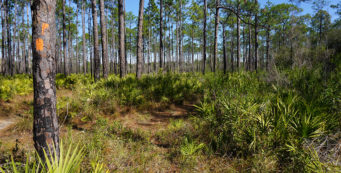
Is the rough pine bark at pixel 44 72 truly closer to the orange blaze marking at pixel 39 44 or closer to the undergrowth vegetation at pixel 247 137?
the orange blaze marking at pixel 39 44

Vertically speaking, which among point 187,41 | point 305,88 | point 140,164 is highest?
point 187,41

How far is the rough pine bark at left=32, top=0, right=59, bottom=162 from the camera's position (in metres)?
2.15

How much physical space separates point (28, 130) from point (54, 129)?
3495 millimetres

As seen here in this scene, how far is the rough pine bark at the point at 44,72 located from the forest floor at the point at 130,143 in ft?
3.15

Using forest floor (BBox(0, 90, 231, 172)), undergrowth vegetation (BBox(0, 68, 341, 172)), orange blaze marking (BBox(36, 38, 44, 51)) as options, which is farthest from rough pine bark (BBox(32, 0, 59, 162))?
forest floor (BBox(0, 90, 231, 172))

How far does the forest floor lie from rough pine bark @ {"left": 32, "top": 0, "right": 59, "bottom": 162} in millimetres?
959

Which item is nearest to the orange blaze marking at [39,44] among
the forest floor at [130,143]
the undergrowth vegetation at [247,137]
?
the undergrowth vegetation at [247,137]

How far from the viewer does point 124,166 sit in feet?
10.3

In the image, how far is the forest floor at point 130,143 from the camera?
322 cm

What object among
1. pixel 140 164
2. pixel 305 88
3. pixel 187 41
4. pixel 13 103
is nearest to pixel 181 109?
pixel 140 164

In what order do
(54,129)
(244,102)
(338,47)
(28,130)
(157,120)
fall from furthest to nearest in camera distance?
(338,47) → (157,120) → (28,130) → (244,102) → (54,129)

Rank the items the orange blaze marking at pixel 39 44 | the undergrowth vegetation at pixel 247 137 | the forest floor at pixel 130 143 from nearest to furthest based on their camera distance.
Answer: the orange blaze marking at pixel 39 44 < the undergrowth vegetation at pixel 247 137 < the forest floor at pixel 130 143

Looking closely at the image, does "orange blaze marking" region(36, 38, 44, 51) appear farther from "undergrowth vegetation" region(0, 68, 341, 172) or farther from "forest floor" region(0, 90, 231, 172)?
"forest floor" region(0, 90, 231, 172)

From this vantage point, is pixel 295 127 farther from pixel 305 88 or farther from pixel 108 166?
pixel 108 166
